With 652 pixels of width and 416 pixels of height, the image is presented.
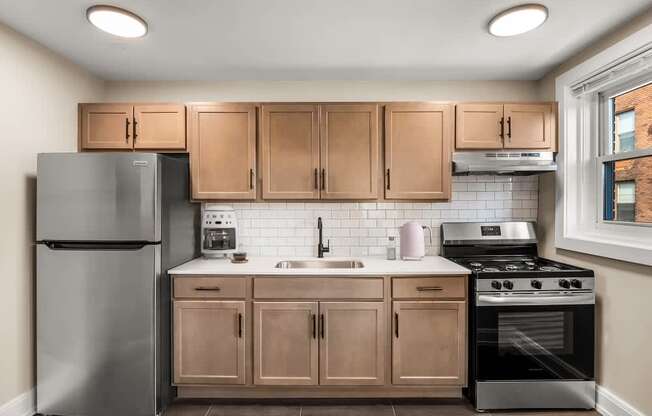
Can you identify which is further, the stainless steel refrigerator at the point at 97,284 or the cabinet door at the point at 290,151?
the cabinet door at the point at 290,151

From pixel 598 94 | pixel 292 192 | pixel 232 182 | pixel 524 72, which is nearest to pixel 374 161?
pixel 292 192

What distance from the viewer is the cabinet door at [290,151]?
2729 mm

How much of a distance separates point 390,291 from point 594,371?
4.66ft

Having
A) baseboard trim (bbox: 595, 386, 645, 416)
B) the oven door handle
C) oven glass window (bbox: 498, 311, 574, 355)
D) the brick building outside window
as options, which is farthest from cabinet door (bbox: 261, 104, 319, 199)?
baseboard trim (bbox: 595, 386, 645, 416)

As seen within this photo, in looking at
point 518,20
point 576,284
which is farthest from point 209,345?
point 518,20

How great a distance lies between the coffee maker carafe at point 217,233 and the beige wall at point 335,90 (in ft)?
3.23

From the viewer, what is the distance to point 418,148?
2.72 m

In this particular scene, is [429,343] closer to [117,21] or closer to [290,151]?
[290,151]

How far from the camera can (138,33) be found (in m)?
2.14

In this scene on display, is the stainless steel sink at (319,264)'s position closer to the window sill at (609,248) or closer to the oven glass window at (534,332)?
the oven glass window at (534,332)

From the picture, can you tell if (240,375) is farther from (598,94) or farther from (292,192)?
(598,94)

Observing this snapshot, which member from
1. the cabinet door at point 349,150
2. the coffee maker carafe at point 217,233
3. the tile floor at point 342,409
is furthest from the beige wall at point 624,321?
the coffee maker carafe at point 217,233

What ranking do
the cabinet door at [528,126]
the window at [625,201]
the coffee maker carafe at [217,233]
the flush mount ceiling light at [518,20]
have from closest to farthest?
the flush mount ceiling light at [518,20]
the window at [625,201]
the cabinet door at [528,126]
the coffee maker carafe at [217,233]

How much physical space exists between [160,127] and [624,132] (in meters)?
3.28
